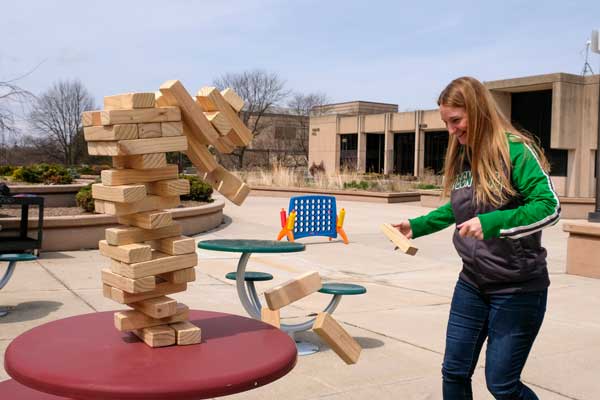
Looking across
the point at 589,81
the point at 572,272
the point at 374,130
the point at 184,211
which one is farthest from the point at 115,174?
the point at 374,130

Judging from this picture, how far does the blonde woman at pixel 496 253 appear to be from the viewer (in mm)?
2787

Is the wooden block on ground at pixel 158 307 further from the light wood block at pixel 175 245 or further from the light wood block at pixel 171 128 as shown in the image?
the light wood block at pixel 171 128

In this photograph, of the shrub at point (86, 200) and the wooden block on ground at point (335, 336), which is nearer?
the wooden block on ground at point (335, 336)

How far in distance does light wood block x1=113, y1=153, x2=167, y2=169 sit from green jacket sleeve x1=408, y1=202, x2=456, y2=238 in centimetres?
142

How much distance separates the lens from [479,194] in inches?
113

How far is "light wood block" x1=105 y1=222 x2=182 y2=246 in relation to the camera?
2.52 m

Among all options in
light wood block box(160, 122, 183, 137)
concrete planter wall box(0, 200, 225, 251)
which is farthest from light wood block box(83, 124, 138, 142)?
concrete planter wall box(0, 200, 225, 251)

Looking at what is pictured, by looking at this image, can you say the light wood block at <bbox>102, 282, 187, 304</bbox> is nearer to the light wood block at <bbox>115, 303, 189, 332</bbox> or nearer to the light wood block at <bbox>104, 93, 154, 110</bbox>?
the light wood block at <bbox>115, 303, 189, 332</bbox>

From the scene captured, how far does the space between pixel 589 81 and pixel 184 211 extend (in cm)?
1764

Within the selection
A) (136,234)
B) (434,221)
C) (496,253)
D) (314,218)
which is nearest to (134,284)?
(136,234)

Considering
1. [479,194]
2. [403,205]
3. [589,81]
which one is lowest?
[403,205]

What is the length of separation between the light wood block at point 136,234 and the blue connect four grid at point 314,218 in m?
9.86

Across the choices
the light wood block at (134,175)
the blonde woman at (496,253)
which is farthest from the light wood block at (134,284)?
the blonde woman at (496,253)

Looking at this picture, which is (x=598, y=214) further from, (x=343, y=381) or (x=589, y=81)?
(x=589, y=81)
